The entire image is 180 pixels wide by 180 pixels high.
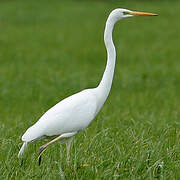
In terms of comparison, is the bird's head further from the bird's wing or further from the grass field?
the grass field

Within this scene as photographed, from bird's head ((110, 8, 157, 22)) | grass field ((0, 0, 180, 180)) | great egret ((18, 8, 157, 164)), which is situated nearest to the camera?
grass field ((0, 0, 180, 180))

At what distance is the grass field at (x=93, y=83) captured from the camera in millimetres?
4289

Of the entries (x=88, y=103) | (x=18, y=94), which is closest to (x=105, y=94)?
(x=88, y=103)

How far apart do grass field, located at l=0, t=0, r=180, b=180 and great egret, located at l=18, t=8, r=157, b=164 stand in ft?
0.70

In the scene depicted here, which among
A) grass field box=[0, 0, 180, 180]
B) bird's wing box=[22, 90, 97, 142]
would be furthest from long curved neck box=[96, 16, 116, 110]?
grass field box=[0, 0, 180, 180]

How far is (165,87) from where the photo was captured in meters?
10.2

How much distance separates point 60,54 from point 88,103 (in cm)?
877

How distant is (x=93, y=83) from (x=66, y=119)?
227 inches

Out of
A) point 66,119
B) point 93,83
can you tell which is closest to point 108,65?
point 66,119

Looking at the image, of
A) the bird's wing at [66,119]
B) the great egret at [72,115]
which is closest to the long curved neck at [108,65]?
the great egret at [72,115]

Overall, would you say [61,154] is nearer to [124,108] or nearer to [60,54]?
[124,108]

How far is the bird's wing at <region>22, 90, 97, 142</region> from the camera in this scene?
4512 mm

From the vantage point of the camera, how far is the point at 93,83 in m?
10.3

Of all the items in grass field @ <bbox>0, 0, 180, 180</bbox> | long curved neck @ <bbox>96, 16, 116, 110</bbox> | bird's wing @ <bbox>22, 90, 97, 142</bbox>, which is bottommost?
grass field @ <bbox>0, 0, 180, 180</bbox>
